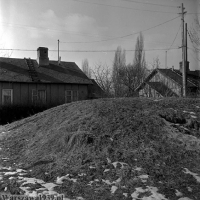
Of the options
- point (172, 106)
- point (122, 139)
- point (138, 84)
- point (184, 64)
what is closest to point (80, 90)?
point (138, 84)

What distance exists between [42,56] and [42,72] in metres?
2.11

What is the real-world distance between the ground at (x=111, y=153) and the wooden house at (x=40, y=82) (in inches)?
454

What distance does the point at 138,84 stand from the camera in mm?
22078

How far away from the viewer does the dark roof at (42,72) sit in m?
19.9

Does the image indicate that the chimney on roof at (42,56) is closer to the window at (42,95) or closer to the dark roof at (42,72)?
the dark roof at (42,72)

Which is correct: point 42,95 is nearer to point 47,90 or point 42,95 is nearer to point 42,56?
point 47,90

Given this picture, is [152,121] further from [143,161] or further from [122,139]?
[143,161]

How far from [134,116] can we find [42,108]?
456 inches

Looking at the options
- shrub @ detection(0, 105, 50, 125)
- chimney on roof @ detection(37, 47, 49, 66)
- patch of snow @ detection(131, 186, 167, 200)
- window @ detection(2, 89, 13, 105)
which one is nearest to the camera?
patch of snow @ detection(131, 186, 167, 200)

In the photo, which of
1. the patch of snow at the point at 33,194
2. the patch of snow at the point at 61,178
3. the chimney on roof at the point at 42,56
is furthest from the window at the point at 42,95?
the patch of snow at the point at 33,194

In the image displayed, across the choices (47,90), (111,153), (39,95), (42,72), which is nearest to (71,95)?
(47,90)

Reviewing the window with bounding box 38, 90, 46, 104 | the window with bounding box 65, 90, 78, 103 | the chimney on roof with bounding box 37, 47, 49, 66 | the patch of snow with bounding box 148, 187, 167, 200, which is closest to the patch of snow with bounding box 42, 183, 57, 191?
the patch of snow with bounding box 148, 187, 167, 200

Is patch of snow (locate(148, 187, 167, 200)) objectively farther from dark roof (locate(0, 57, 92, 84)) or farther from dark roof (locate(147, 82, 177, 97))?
dark roof (locate(0, 57, 92, 84))

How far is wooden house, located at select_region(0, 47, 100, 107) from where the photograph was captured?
63.9 feet
